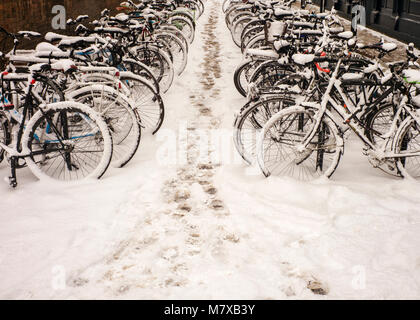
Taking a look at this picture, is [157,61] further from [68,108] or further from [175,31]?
[68,108]

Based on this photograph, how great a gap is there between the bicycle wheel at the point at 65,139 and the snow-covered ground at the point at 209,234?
0.71 feet

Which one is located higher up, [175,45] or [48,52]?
[48,52]

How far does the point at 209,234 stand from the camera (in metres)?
3.08

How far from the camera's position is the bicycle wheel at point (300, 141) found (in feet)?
12.0

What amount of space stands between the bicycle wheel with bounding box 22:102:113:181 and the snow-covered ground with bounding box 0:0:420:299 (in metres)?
0.22

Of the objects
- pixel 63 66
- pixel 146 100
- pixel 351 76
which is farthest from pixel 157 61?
pixel 351 76

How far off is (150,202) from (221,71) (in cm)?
536

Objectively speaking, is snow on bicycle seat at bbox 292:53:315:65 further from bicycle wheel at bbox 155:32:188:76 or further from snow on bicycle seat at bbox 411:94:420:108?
bicycle wheel at bbox 155:32:188:76

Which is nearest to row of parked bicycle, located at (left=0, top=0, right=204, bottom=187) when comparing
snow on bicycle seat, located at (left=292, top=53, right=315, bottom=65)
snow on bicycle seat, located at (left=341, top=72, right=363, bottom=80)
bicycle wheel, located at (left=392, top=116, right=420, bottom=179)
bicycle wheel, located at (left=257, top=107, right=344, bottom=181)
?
bicycle wheel, located at (left=257, top=107, right=344, bottom=181)

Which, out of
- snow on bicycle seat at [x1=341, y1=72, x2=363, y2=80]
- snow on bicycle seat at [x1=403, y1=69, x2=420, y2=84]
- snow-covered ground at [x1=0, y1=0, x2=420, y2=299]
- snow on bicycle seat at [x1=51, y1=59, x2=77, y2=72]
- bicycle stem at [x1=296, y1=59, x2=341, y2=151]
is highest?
snow on bicycle seat at [x1=51, y1=59, x2=77, y2=72]

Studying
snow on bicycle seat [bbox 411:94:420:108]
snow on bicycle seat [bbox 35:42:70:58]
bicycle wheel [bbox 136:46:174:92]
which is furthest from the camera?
bicycle wheel [bbox 136:46:174:92]

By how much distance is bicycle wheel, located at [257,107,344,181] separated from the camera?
12.0 feet

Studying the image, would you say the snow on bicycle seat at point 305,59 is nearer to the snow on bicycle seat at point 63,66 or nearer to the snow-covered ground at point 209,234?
the snow-covered ground at point 209,234

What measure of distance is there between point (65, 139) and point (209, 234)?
185cm
